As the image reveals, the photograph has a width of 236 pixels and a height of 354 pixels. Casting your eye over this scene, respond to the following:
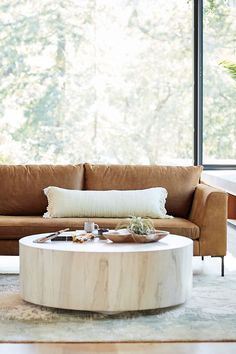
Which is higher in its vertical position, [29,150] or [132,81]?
[132,81]

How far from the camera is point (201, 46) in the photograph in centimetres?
877

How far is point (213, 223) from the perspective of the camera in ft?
17.5

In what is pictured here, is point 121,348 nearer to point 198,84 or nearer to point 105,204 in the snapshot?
point 105,204

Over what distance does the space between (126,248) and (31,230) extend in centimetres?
119

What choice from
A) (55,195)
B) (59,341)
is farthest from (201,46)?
(59,341)

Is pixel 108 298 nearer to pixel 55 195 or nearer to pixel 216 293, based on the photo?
pixel 216 293

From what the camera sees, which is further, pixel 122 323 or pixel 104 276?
pixel 104 276

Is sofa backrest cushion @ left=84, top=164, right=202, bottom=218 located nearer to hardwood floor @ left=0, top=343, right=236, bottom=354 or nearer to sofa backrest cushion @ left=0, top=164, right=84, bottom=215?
sofa backrest cushion @ left=0, top=164, right=84, bottom=215

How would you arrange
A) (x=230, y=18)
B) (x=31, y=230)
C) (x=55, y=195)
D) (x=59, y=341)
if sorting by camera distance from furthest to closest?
(x=230, y=18), (x=55, y=195), (x=31, y=230), (x=59, y=341)

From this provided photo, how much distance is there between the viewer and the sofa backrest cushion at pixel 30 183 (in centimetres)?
589

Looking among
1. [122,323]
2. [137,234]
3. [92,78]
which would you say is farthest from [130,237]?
[92,78]

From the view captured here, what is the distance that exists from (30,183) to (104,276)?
1.93 m

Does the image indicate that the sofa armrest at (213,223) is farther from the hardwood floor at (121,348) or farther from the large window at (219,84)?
the large window at (219,84)

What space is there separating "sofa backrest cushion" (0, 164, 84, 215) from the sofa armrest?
3.62 feet
